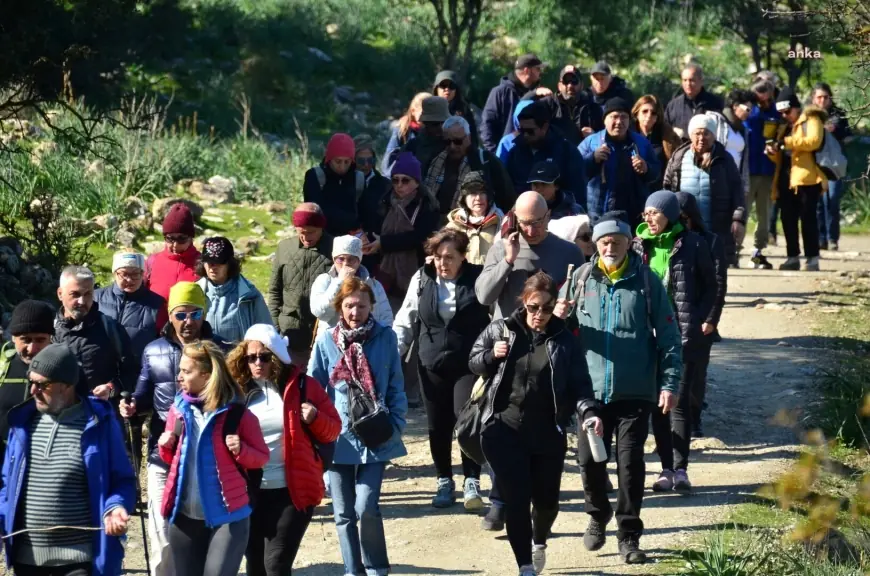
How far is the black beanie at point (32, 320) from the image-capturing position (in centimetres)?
694

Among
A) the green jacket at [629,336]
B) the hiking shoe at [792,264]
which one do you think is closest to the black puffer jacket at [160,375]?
the green jacket at [629,336]

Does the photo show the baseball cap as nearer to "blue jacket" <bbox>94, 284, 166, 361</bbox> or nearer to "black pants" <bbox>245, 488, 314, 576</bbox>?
"blue jacket" <bbox>94, 284, 166, 361</bbox>

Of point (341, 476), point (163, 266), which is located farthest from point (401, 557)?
point (163, 266)

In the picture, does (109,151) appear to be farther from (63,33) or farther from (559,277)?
(559,277)

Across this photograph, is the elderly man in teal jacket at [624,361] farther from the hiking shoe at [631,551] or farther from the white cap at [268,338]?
the white cap at [268,338]

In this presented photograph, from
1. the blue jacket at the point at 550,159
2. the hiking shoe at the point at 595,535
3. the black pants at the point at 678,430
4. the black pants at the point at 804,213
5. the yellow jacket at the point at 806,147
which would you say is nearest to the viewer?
the hiking shoe at the point at 595,535

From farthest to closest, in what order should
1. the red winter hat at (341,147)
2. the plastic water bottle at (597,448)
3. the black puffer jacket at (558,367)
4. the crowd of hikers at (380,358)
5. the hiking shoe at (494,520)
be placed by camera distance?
the red winter hat at (341,147) → the hiking shoe at (494,520) → the plastic water bottle at (597,448) → the black puffer jacket at (558,367) → the crowd of hikers at (380,358)

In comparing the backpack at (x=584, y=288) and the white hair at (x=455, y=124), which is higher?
the white hair at (x=455, y=124)

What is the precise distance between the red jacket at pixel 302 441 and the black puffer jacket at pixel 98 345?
1547 millimetres

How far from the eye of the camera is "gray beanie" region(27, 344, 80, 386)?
19.9 ft

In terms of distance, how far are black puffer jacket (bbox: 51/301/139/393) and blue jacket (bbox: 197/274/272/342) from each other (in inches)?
27.4

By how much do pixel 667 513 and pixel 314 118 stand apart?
19.0 metres

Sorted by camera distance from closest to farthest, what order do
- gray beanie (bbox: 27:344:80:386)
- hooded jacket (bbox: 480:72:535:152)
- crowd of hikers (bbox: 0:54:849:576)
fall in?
gray beanie (bbox: 27:344:80:386) → crowd of hikers (bbox: 0:54:849:576) → hooded jacket (bbox: 480:72:535:152)

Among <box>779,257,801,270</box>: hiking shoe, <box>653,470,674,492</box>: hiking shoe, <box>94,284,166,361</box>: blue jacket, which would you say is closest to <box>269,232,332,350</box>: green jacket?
<box>94,284,166,361</box>: blue jacket
